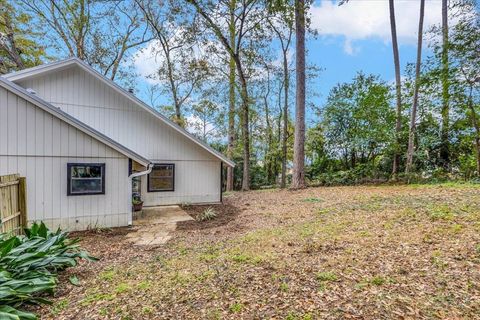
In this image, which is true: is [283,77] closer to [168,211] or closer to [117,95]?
[117,95]

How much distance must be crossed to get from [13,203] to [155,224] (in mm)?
3156

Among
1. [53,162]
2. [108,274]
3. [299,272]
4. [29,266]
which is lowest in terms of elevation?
[108,274]

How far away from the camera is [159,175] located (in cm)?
1005

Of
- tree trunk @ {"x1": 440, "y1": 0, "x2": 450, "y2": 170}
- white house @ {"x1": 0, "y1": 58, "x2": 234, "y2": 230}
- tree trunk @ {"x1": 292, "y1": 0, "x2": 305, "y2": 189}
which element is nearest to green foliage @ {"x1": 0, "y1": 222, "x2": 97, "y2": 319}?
white house @ {"x1": 0, "y1": 58, "x2": 234, "y2": 230}

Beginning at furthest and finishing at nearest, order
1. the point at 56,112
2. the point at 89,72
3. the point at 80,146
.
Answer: the point at 89,72 → the point at 80,146 → the point at 56,112

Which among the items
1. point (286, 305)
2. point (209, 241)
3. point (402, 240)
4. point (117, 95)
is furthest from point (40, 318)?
point (117, 95)

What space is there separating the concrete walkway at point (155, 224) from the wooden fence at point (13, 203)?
219 centimetres

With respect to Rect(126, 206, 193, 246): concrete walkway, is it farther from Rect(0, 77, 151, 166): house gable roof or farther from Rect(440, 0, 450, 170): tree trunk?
Rect(440, 0, 450, 170): tree trunk

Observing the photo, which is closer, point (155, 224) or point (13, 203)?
point (13, 203)

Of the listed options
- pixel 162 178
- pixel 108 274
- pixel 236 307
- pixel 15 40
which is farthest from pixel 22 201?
pixel 15 40

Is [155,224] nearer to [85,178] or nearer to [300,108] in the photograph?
[85,178]

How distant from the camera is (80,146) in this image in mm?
6492

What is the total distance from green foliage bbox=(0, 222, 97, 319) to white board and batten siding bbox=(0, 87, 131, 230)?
214 cm

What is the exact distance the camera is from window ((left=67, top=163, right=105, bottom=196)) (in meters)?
6.39
